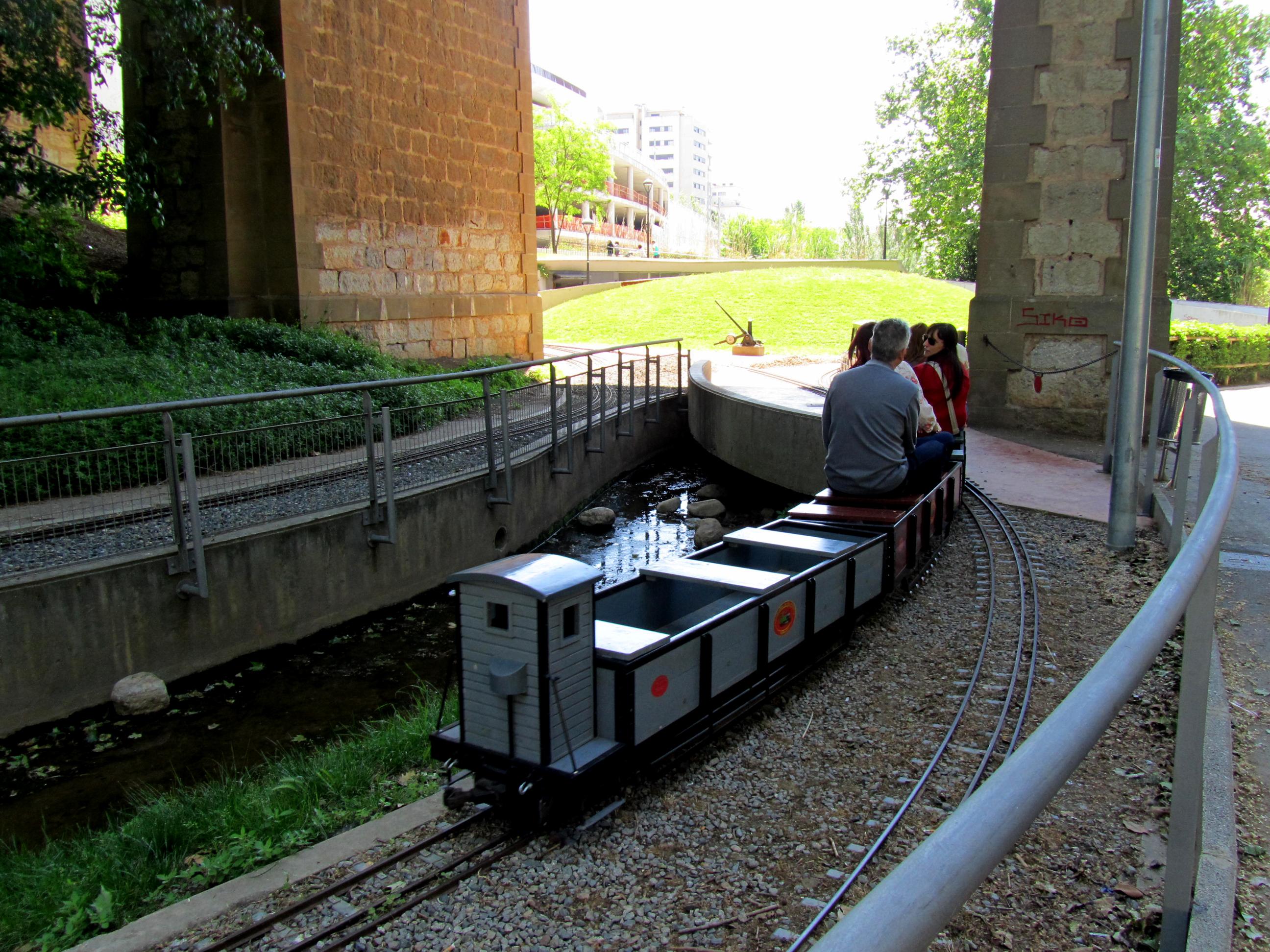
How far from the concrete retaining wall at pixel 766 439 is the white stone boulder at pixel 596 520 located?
2.34 m

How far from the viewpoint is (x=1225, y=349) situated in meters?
21.7

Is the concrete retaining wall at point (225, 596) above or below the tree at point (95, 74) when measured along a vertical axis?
below

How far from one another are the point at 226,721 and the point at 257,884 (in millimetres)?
3441

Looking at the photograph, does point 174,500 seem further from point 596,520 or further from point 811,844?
point 596,520

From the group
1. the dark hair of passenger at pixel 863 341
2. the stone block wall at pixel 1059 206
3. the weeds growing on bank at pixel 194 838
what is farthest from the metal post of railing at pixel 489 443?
the stone block wall at pixel 1059 206

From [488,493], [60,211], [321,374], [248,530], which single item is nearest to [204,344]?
[321,374]

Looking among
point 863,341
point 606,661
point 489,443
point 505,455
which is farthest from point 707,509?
point 606,661

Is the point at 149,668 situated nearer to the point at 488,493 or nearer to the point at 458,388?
the point at 488,493

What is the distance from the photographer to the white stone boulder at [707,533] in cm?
1220

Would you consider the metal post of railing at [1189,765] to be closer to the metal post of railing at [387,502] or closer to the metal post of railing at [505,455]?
the metal post of railing at [387,502]

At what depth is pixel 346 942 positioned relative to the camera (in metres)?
3.48

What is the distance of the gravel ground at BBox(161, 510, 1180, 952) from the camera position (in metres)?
3.47

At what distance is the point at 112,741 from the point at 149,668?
74 centimetres

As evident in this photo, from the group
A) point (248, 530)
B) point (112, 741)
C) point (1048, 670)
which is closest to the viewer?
point (1048, 670)
